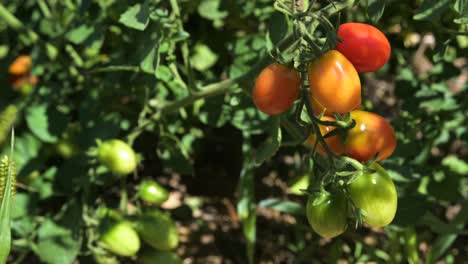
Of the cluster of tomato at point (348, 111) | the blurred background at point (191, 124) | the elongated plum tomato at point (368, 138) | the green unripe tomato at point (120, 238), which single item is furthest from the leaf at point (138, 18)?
the green unripe tomato at point (120, 238)

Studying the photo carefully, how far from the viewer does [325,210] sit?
0.91 meters

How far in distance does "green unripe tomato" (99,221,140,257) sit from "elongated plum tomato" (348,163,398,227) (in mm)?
606

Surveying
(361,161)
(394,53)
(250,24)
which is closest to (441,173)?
(394,53)

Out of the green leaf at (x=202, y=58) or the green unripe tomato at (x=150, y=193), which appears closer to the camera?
the green unripe tomato at (x=150, y=193)

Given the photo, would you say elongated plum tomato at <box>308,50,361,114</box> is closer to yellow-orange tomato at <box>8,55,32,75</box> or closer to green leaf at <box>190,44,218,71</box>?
green leaf at <box>190,44,218,71</box>

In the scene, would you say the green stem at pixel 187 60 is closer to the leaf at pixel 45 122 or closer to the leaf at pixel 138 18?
the leaf at pixel 138 18

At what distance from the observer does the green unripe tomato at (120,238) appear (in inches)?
53.0

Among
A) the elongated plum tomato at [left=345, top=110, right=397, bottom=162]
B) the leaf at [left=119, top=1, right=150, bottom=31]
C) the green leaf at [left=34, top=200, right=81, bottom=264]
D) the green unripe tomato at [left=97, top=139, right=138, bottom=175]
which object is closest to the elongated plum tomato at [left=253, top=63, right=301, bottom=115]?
the elongated plum tomato at [left=345, top=110, right=397, bottom=162]

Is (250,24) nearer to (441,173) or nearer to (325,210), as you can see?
(441,173)

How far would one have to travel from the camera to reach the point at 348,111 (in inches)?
33.5

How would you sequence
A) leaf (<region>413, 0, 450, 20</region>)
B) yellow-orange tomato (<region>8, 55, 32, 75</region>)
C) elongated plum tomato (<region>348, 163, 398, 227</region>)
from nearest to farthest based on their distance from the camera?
elongated plum tomato (<region>348, 163, 398, 227</region>) < leaf (<region>413, 0, 450, 20</region>) < yellow-orange tomato (<region>8, 55, 32, 75</region>)

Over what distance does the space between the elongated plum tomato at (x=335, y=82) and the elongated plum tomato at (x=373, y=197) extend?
13cm

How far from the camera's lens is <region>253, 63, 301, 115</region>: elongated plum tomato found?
2.78 ft

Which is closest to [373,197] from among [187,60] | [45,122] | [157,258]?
[187,60]
